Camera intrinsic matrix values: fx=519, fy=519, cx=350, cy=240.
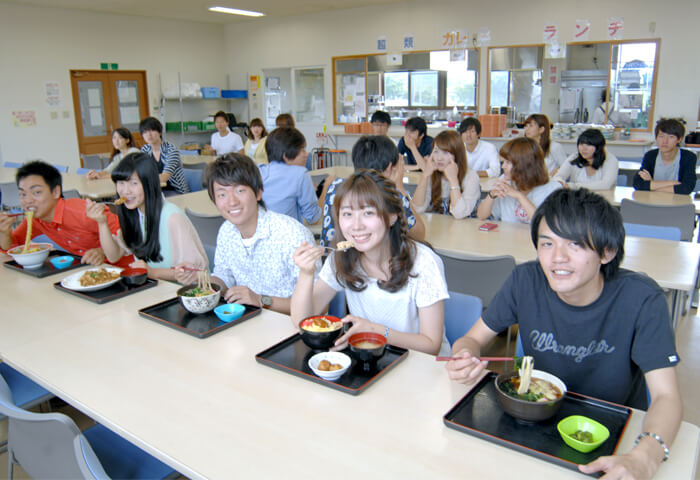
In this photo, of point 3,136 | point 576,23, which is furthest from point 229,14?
point 576,23

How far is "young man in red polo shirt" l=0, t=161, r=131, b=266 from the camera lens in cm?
248

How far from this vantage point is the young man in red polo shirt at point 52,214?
2479mm

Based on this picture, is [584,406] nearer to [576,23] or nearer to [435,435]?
[435,435]

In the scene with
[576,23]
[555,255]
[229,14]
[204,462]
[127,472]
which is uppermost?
[229,14]

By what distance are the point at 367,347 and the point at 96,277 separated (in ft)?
4.10

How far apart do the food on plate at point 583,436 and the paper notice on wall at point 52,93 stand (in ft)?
28.9

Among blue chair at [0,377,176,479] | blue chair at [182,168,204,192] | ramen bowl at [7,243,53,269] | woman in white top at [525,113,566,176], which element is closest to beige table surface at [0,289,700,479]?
blue chair at [0,377,176,479]

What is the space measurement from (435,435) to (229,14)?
930cm

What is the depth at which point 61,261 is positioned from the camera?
2350 millimetres

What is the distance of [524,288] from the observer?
1.42m

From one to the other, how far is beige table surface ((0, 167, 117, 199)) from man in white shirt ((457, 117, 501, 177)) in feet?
10.7

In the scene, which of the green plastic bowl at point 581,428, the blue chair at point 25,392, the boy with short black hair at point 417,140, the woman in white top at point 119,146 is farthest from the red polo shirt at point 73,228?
the boy with short black hair at point 417,140

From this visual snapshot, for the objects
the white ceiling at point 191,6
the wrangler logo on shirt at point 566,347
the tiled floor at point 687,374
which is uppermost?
the white ceiling at point 191,6

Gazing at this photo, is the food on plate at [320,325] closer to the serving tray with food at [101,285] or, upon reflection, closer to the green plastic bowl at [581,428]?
the green plastic bowl at [581,428]
